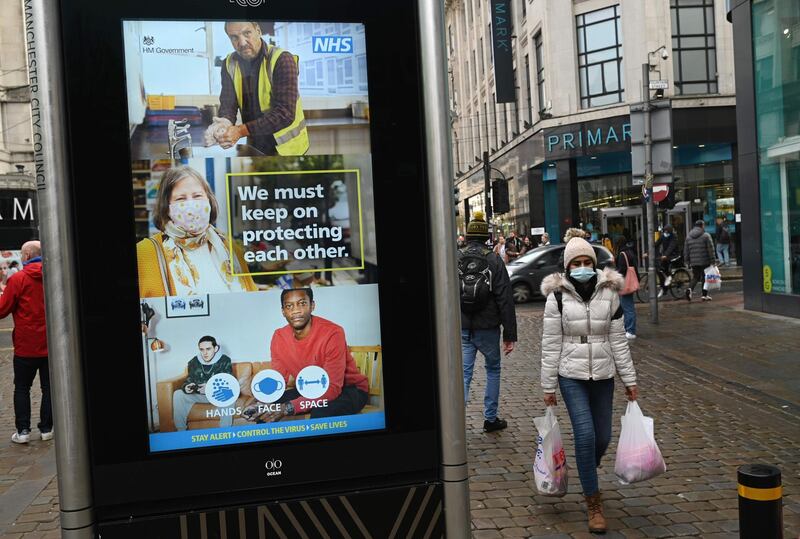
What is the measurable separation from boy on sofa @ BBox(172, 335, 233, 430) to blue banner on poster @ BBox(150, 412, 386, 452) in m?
0.04

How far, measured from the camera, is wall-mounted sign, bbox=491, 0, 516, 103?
34.7m

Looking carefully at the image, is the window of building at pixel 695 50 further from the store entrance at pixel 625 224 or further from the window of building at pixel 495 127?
the window of building at pixel 495 127

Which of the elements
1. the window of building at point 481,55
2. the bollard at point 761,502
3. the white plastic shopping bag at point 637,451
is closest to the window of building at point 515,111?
the window of building at point 481,55

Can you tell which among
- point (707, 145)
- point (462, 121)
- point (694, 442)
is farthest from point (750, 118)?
point (462, 121)

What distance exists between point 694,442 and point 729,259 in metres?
23.5

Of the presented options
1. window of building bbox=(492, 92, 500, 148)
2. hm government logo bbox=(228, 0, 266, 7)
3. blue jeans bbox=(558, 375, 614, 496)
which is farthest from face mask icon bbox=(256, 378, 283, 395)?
window of building bbox=(492, 92, 500, 148)

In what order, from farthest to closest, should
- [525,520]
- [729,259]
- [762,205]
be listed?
[729,259]
[762,205]
[525,520]

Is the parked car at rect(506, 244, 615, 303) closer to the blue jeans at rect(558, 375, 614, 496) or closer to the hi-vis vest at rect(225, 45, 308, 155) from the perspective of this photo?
the blue jeans at rect(558, 375, 614, 496)

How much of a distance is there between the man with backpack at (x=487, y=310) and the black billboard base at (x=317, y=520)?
391 centimetres

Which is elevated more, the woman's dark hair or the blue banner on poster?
the woman's dark hair

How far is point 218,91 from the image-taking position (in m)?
2.53

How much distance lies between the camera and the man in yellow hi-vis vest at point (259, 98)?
8.32 ft

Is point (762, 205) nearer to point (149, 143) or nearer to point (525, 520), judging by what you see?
point (525, 520)

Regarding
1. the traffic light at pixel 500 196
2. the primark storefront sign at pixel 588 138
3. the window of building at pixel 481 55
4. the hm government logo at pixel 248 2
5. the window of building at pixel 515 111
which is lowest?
the hm government logo at pixel 248 2
